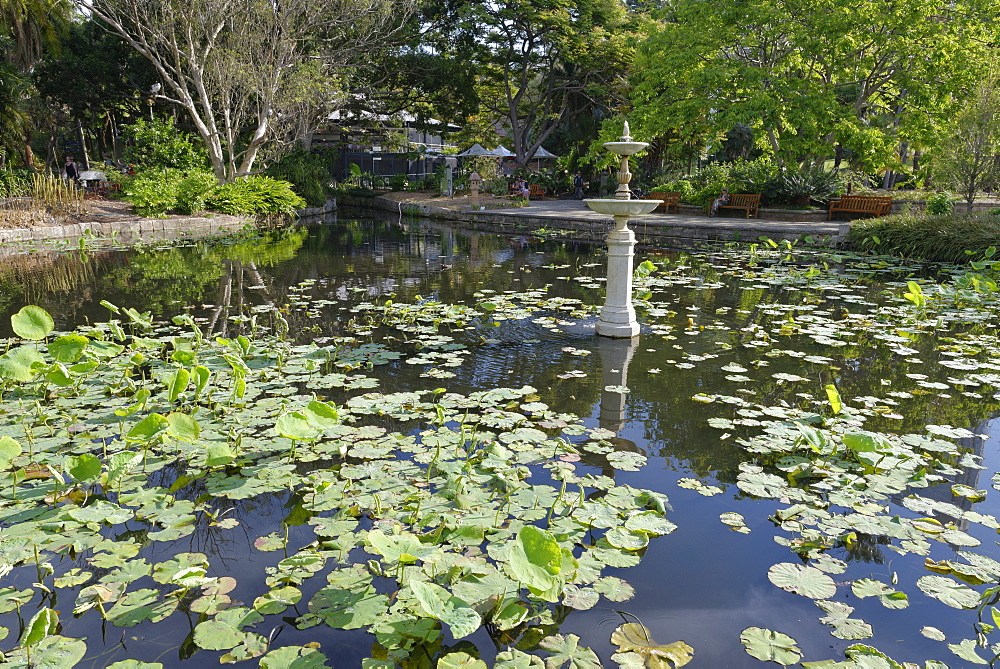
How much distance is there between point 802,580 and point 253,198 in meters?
17.4

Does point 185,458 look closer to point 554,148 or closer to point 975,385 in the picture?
point 975,385

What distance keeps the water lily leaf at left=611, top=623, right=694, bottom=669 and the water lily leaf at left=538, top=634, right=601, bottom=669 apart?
114 millimetres

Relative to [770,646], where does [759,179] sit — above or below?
above

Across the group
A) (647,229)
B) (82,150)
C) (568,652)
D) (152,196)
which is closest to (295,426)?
(568,652)

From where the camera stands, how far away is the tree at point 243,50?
15.3 meters

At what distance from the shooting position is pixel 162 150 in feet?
60.6

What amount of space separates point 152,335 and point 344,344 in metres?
1.65

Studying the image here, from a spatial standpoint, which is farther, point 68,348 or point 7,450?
point 68,348

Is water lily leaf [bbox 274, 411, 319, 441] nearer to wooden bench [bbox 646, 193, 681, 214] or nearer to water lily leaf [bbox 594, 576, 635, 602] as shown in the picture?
water lily leaf [bbox 594, 576, 635, 602]

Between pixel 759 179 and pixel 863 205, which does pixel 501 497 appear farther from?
pixel 759 179

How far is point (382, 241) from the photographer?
47.9ft

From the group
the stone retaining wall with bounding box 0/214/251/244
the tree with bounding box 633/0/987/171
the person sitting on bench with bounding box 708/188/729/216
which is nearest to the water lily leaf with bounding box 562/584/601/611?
the stone retaining wall with bounding box 0/214/251/244

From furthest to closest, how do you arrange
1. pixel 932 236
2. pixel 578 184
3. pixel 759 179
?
pixel 578 184 → pixel 759 179 → pixel 932 236

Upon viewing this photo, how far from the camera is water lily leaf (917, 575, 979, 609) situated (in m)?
2.29
